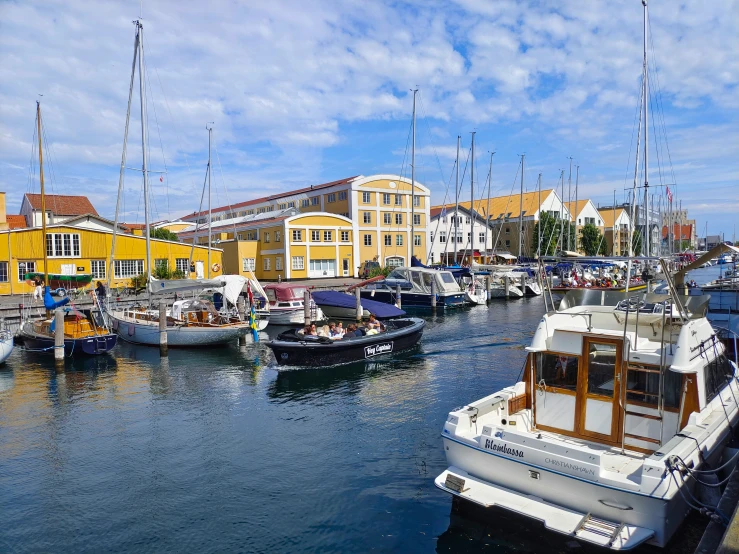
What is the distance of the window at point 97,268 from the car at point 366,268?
23.7 m

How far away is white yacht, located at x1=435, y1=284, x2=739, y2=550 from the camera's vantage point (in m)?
7.42

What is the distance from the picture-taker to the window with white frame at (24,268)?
40.9 metres

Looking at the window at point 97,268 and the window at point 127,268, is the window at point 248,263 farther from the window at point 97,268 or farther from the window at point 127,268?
the window at point 97,268

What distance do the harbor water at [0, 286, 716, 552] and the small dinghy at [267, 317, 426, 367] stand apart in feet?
1.49

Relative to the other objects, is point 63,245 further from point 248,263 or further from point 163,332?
point 163,332

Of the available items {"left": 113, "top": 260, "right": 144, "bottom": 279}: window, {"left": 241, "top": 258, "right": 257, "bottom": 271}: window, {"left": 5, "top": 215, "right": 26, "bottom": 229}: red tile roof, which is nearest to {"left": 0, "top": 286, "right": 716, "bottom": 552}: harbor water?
{"left": 113, "top": 260, "right": 144, "bottom": 279}: window

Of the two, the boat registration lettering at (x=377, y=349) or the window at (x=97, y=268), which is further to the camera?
the window at (x=97, y=268)

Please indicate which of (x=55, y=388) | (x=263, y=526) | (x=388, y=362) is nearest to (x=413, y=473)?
(x=263, y=526)

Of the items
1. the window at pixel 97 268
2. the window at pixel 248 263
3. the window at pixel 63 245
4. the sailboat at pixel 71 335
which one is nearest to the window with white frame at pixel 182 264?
the window at pixel 97 268

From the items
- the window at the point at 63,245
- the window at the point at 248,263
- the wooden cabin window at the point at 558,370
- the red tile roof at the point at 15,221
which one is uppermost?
the red tile roof at the point at 15,221

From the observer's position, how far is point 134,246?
149ft

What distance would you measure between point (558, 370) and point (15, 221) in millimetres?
69857

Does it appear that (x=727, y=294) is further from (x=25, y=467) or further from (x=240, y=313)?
(x=25, y=467)

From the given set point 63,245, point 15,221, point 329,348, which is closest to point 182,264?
point 63,245
